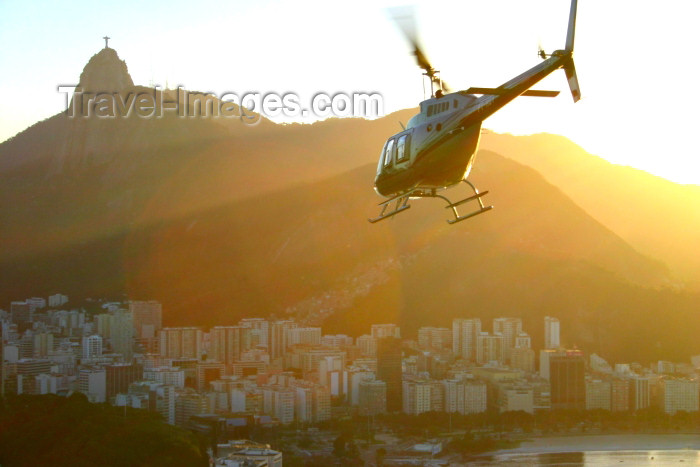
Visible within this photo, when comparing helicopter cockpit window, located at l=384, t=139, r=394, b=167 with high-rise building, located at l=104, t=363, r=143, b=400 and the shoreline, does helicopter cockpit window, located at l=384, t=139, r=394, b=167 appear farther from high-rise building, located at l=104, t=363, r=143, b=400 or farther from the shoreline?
high-rise building, located at l=104, t=363, r=143, b=400

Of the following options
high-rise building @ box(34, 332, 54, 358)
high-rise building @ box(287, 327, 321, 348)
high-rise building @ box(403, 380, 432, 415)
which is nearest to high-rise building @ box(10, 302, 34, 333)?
high-rise building @ box(34, 332, 54, 358)

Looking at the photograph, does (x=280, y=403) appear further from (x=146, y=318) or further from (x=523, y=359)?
(x=146, y=318)

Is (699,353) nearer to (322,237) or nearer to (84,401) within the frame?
(322,237)

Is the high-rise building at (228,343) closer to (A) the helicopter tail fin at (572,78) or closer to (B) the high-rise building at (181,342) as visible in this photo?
(B) the high-rise building at (181,342)

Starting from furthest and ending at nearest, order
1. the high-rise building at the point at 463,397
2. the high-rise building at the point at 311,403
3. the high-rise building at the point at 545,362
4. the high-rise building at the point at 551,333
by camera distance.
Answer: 1. the high-rise building at the point at 551,333
2. the high-rise building at the point at 545,362
3. the high-rise building at the point at 463,397
4. the high-rise building at the point at 311,403

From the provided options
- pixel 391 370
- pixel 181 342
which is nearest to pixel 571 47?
pixel 391 370

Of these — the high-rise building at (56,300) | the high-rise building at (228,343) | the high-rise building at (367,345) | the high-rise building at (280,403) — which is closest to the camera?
the high-rise building at (280,403)

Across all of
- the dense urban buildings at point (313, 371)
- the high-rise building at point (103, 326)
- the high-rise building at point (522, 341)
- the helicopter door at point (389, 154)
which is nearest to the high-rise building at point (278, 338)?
the dense urban buildings at point (313, 371)
